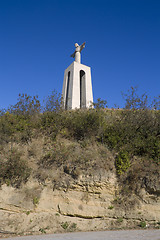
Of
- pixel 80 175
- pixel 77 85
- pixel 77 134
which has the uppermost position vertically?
pixel 77 85

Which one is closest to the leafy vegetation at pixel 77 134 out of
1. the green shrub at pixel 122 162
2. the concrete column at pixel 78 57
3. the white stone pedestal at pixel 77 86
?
the green shrub at pixel 122 162

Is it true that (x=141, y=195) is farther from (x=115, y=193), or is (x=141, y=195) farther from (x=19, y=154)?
(x=19, y=154)

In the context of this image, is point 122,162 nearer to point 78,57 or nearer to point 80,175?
point 80,175

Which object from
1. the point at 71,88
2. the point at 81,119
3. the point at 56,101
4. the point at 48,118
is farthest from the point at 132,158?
the point at 71,88

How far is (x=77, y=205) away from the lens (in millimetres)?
6715

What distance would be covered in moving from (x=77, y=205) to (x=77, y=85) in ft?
48.3

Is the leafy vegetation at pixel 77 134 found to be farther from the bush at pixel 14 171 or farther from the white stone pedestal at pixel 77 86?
the white stone pedestal at pixel 77 86

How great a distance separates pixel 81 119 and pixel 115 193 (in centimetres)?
448

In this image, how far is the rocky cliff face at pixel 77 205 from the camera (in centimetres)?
616

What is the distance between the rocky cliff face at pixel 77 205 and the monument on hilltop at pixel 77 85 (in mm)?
11673

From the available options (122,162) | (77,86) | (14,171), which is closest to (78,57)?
(77,86)

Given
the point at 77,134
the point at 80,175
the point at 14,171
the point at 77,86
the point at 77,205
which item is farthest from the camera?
the point at 77,86

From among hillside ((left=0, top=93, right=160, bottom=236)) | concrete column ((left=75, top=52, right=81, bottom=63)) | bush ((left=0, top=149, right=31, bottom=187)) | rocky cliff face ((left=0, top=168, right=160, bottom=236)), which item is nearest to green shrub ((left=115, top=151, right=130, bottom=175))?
hillside ((left=0, top=93, right=160, bottom=236))

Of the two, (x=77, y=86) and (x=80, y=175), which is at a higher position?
(x=77, y=86)
